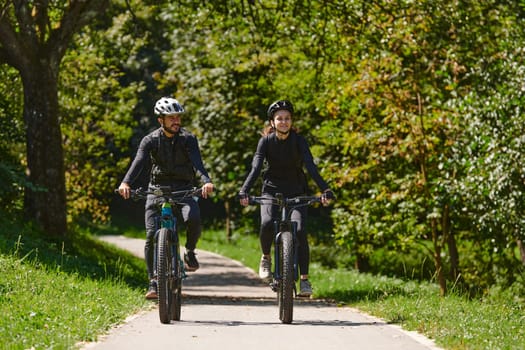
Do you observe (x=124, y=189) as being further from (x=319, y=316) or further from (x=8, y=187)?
(x=8, y=187)

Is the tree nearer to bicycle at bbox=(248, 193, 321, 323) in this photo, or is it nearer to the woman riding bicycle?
the woman riding bicycle

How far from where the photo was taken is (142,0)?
1805 cm

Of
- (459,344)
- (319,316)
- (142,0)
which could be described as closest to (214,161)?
(142,0)

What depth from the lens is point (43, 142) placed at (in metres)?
15.4

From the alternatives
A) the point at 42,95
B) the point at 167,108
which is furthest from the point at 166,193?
the point at 42,95

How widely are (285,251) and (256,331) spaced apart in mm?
957

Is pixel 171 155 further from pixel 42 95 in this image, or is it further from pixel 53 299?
pixel 42 95

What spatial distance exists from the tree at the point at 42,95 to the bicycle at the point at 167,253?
6897 millimetres

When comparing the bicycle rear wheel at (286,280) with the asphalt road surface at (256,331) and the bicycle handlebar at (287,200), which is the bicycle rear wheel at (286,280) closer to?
the asphalt road surface at (256,331)

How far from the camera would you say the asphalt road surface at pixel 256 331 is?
702cm

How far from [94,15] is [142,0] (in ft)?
7.91

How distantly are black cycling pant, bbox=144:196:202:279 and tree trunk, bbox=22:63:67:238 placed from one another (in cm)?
676

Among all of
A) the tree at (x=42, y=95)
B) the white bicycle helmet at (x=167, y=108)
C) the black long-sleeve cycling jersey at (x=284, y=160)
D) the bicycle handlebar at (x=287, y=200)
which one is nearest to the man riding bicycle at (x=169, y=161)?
the white bicycle helmet at (x=167, y=108)

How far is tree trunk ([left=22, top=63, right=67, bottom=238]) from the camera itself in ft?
50.5
